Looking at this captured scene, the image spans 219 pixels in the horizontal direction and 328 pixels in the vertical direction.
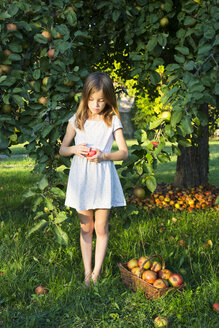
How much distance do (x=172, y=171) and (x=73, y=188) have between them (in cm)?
661

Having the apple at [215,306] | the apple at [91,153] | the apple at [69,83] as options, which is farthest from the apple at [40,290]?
the apple at [69,83]

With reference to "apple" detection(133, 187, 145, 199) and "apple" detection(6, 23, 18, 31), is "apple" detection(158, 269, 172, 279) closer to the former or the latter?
"apple" detection(133, 187, 145, 199)

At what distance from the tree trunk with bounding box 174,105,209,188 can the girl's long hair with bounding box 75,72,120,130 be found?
3.14 m

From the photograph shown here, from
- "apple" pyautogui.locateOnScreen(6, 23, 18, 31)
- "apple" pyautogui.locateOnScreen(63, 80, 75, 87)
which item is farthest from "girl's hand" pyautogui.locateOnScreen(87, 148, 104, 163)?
"apple" pyautogui.locateOnScreen(6, 23, 18, 31)

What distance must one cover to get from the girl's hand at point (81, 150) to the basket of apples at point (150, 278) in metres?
0.78

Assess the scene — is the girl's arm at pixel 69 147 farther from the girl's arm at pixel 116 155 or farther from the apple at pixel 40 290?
the apple at pixel 40 290

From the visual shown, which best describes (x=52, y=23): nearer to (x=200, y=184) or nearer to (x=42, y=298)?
(x=42, y=298)

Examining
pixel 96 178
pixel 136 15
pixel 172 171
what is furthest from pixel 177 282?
pixel 172 171

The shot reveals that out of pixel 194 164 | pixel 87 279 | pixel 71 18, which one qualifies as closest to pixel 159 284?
pixel 87 279

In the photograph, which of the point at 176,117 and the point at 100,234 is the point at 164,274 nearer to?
the point at 100,234

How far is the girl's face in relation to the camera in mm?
2533

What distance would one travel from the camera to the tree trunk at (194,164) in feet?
18.4

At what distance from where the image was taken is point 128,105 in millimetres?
23734

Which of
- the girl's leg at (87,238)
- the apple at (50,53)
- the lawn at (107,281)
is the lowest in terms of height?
the lawn at (107,281)
